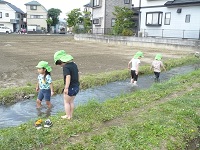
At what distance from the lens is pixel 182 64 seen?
12.4 metres

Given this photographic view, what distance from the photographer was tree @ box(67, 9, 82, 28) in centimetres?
3972

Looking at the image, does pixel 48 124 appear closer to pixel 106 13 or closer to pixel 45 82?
pixel 45 82

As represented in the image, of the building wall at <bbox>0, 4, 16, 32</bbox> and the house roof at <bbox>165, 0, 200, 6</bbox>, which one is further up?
the building wall at <bbox>0, 4, 16, 32</bbox>

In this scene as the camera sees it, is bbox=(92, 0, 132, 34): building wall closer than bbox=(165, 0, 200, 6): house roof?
No

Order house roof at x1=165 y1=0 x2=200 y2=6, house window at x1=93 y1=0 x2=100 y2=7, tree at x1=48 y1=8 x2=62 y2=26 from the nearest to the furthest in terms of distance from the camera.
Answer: house roof at x1=165 y1=0 x2=200 y2=6 < house window at x1=93 y1=0 x2=100 y2=7 < tree at x1=48 y1=8 x2=62 y2=26

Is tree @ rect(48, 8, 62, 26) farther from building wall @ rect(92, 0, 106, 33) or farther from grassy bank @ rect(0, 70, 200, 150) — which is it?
grassy bank @ rect(0, 70, 200, 150)

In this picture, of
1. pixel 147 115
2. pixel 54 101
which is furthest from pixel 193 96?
pixel 54 101

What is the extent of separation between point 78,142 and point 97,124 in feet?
2.44

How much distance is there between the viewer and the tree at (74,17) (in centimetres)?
3972

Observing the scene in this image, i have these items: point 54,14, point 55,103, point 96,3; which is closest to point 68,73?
point 55,103

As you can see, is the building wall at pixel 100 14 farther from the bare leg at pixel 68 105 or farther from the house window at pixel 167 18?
the bare leg at pixel 68 105

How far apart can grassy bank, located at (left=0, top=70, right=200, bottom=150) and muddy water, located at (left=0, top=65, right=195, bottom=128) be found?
0.88 meters

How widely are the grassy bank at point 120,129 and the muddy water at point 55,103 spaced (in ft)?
2.90

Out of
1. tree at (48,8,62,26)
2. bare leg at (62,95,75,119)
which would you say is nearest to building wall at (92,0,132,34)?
bare leg at (62,95,75,119)
